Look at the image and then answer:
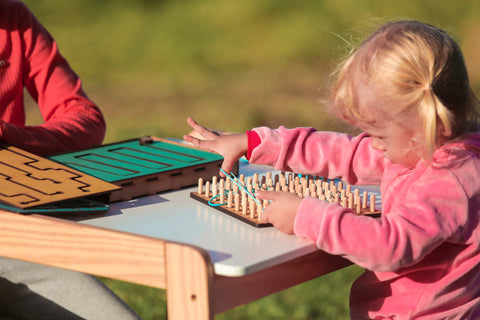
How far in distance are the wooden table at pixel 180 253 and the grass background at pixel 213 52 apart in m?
4.74

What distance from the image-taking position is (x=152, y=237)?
4.36 feet

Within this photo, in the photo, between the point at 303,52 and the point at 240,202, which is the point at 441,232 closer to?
the point at 240,202

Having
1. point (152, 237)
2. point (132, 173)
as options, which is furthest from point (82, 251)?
point (132, 173)

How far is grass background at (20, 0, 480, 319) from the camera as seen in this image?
6.72 m

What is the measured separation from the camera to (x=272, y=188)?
170 cm

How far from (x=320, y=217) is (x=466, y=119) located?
36 centimetres

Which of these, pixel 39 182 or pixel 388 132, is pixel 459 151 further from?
pixel 39 182

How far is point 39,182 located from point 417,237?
2.64 feet

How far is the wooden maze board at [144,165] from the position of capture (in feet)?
5.51

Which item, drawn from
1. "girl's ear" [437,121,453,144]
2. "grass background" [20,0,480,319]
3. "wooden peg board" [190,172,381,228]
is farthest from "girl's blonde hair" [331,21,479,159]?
"grass background" [20,0,480,319]

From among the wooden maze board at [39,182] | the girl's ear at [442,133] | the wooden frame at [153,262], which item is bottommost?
the wooden frame at [153,262]

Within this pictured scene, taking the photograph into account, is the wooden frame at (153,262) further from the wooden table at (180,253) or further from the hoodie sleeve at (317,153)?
the hoodie sleeve at (317,153)

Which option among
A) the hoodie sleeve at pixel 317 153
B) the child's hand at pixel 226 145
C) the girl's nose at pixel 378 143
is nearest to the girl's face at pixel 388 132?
the girl's nose at pixel 378 143

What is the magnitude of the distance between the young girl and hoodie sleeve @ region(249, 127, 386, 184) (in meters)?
0.18
